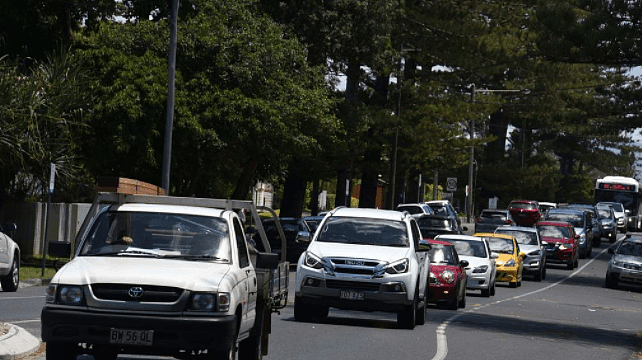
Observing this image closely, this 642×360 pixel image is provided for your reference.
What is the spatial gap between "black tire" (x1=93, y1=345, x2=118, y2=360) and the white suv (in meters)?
7.34

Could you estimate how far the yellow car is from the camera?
3606 cm

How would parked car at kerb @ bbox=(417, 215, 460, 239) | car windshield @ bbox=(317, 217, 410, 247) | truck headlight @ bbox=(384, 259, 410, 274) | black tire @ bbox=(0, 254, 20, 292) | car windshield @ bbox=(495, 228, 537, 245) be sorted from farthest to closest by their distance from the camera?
parked car at kerb @ bbox=(417, 215, 460, 239), car windshield @ bbox=(495, 228, 537, 245), black tire @ bbox=(0, 254, 20, 292), car windshield @ bbox=(317, 217, 410, 247), truck headlight @ bbox=(384, 259, 410, 274)

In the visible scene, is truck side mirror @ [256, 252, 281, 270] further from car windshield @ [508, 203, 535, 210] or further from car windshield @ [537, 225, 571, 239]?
car windshield @ [508, 203, 535, 210]

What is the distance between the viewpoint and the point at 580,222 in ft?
180

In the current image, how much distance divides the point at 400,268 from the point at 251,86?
2052 cm

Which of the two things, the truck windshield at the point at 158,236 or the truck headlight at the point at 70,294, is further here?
the truck windshield at the point at 158,236

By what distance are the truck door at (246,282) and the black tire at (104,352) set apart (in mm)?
1187

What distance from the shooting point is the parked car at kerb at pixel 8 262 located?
23.3 meters

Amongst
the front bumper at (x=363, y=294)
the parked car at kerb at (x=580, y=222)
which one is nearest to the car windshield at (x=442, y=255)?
the front bumper at (x=363, y=294)

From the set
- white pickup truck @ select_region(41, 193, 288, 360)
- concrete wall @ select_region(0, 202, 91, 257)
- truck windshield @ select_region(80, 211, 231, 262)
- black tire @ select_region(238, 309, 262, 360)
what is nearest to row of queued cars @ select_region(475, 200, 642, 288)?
concrete wall @ select_region(0, 202, 91, 257)

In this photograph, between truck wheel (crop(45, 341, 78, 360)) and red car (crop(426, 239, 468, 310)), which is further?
red car (crop(426, 239, 468, 310))

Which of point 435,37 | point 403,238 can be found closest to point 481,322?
point 403,238

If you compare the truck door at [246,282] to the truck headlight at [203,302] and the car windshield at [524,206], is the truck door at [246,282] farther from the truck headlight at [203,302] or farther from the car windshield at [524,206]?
the car windshield at [524,206]

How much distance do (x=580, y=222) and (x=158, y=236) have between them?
44892mm
